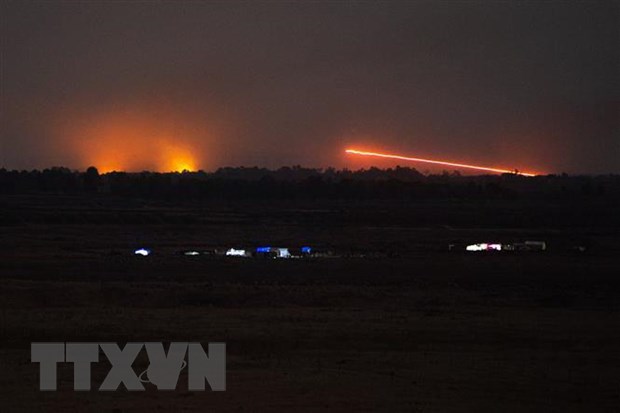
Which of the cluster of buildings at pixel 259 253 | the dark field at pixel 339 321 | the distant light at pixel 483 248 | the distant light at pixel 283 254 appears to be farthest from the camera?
the distant light at pixel 483 248

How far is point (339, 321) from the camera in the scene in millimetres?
26312

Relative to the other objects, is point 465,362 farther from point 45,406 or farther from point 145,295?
point 145,295

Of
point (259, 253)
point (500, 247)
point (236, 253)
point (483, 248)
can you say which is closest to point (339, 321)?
point (259, 253)

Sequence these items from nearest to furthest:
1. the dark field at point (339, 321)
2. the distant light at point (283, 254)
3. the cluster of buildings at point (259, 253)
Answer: the dark field at point (339, 321)
the distant light at point (283, 254)
the cluster of buildings at point (259, 253)

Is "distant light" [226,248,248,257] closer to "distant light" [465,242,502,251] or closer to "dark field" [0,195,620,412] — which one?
"dark field" [0,195,620,412]

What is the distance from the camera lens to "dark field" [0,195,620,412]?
50.5 feet

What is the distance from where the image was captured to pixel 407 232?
8438 centimetres

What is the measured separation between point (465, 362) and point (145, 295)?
1709 cm

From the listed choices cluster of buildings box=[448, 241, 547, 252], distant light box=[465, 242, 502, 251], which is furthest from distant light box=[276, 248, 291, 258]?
distant light box=[465, 242, 502, 251]

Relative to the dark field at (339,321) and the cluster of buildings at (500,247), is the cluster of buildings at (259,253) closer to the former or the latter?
the dark field at (339,321)

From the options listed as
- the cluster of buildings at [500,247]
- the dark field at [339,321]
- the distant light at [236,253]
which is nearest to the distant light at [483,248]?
the cluster of buildings at [500,247]

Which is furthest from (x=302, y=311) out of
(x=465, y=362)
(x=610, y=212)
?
(x=610, y=212)

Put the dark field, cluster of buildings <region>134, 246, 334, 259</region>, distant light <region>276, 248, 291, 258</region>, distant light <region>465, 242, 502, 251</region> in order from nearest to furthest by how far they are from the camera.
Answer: the dark field, distant light <region>276, 248, 291, 258</region>, cluster of buildings <region>134, 246, 334, 259</region>, distant light <region>465, 242, 502, 251</region>

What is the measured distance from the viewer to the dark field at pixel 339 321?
50.5 ft
